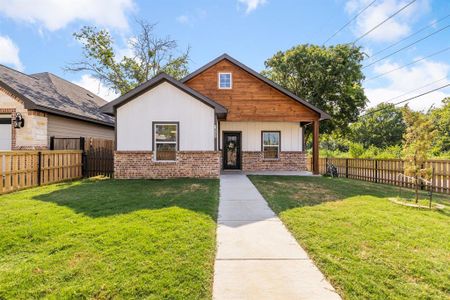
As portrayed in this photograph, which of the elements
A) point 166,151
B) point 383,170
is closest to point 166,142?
point 166,151

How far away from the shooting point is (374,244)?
4.51 metres

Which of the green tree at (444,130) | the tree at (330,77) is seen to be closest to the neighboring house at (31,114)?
the tree at (330,77)

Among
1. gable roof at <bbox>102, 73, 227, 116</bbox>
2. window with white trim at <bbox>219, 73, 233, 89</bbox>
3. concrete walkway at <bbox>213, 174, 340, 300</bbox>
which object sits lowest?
concrete walkway at <bbox>213, 174, 340, 300</bbox>

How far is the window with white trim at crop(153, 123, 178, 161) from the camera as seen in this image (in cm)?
1200

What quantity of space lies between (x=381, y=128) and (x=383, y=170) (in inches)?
2181

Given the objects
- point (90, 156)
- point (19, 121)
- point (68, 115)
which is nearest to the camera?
point (19, 121)

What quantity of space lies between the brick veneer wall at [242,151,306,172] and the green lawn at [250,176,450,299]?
8.58 metres

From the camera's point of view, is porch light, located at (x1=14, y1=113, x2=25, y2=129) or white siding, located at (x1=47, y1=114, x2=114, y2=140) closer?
porch light, located at (x1=14, y1=113, x2=25, y2=129)

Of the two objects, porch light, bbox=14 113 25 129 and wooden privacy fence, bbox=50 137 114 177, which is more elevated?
porch light, bbox=14 113 25 129

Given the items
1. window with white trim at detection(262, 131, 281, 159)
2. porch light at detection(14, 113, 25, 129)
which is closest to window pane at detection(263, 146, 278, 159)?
window with white trim at detection(262, 131, 281, 159)

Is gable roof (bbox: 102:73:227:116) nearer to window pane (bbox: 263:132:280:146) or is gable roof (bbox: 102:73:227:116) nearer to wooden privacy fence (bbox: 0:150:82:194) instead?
wooden privacy fence (bbox: 0:150:82:194)

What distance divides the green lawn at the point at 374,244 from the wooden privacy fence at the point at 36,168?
28.1 ft

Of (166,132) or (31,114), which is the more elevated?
(31,114)

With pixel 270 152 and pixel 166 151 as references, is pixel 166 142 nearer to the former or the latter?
pixel 166 151
